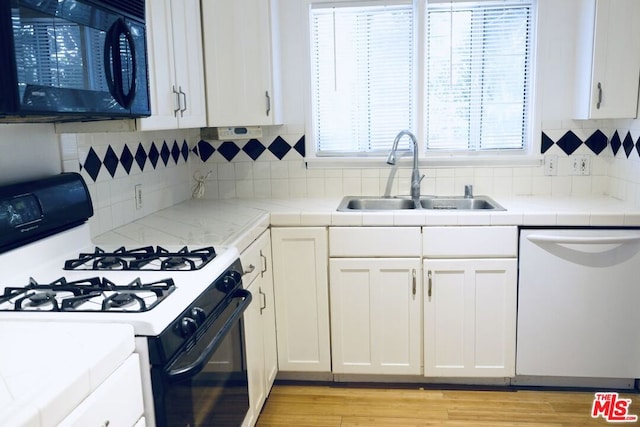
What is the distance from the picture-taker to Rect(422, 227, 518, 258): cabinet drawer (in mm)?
2662

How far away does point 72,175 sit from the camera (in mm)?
2023

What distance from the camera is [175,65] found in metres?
2.38

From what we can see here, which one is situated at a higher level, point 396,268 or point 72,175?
point 72,175

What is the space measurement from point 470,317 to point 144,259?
160 cm

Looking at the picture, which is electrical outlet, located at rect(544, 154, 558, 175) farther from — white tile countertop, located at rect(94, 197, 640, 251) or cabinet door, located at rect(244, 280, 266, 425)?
cabinet door, located at rect(244, 280, 266, 425)

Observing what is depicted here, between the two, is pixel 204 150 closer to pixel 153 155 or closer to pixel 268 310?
pixel 153 155

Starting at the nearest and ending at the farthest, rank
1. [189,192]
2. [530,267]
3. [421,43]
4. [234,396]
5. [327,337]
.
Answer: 1. [234,396]
2. [530,267]
3. [327,337]
4. [421,43]
5. [189,192]

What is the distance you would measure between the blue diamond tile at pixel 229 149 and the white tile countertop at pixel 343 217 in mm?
490

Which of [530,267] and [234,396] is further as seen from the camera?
[530,267]

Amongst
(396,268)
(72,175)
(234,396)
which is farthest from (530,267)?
(72,175)

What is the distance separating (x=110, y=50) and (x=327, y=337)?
5.72 feet

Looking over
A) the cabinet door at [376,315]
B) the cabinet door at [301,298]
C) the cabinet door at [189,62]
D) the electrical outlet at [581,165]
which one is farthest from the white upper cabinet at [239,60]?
the electrical outlet at [581,165]

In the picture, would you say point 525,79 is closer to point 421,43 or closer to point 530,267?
point 421,43
